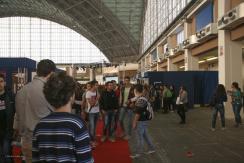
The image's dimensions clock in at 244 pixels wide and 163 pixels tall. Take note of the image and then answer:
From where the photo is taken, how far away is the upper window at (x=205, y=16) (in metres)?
22.4

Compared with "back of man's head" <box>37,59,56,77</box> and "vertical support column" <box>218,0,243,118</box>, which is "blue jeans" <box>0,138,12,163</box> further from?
"vertical support column" <box>218,0,243,118</box>

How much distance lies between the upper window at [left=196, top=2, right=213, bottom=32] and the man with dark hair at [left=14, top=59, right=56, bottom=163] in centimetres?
1882

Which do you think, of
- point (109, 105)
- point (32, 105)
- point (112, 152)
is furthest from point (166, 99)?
point (32, 105)

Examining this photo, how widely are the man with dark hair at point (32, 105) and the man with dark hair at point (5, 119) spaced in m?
1.14

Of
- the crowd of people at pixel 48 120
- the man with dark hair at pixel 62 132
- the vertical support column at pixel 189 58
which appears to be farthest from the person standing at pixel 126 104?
the vertical support column at pixel 189 58

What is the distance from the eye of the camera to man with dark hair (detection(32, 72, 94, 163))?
281cm

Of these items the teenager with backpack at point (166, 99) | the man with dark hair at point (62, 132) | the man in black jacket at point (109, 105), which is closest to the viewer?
the man with dark hair at point (62, 132)

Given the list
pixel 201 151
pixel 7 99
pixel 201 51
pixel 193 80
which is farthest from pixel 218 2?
pixel 7 99

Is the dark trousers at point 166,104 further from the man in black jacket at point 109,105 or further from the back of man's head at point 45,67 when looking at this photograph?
the back of man's head at point 45,67

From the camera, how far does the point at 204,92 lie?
2636 centimetres

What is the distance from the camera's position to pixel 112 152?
376 inches

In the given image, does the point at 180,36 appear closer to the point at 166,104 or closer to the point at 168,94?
the point at 168,94

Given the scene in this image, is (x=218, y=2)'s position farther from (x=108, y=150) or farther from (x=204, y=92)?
(x=108, y=150)

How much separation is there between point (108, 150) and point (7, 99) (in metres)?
4.48
